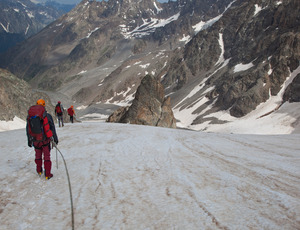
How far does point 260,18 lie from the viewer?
11850 cm

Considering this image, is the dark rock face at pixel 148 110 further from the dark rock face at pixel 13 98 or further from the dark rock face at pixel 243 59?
the dark rock face at pixel 243 59

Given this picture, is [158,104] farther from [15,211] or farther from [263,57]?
[263,57]

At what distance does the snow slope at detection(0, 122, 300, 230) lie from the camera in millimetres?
4969

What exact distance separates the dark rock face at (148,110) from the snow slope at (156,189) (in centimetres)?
3220

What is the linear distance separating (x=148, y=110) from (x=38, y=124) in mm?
39378

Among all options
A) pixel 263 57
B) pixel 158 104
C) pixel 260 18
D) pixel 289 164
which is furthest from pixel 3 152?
pixel 260 18

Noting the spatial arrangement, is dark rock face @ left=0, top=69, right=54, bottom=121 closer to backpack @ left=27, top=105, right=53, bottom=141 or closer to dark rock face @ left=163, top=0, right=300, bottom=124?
backpack @ left=27, top=105, right=53, bottom=141

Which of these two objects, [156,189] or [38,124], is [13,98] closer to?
[38,124]

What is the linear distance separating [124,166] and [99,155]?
197 cm

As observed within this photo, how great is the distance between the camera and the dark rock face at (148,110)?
43500 mm

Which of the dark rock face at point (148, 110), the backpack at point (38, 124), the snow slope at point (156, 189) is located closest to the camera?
the snow slope at point (156, 189)

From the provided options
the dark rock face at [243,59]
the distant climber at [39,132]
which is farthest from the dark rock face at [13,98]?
the dark rock face at [243,59]

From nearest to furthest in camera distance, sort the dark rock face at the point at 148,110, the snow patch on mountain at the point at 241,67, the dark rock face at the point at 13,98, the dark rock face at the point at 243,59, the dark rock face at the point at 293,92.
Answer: the dark rock face at the point at 13,98 → the dark rock face at the point at 148,110 → the dark rock face at the point at 293,92 → the dark rock face at the point at 243,59 → the snow patch on mountain at the point at 241,67

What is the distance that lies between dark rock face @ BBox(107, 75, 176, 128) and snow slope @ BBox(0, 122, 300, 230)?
106ft
